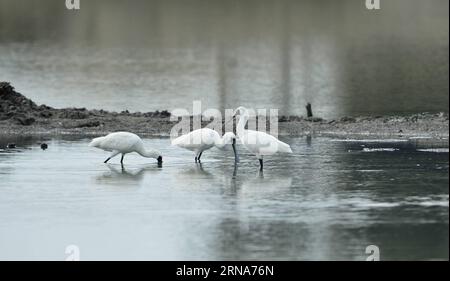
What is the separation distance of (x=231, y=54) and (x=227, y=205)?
47.9 metres

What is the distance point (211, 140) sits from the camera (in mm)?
20938

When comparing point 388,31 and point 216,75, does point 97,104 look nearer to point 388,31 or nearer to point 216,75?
point 216,75

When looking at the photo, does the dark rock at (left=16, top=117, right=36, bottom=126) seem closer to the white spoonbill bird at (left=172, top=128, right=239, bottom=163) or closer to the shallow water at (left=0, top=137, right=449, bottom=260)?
the shallow water at (left=0, top=137, right=449, bottom=260)

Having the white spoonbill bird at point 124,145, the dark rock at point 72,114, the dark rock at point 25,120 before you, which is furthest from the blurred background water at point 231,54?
the white spoonbill bird at point 124,145

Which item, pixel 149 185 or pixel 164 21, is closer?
pixel 149 185

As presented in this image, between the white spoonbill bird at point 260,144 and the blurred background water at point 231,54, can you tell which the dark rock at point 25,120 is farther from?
the white spoonbill bird at point 260,144

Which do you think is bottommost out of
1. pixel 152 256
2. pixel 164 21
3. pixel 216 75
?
pixel 152 256

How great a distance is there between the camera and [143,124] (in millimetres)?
27312

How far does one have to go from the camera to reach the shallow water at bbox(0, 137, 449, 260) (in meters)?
13.6

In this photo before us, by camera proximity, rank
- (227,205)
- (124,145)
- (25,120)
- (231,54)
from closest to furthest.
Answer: (227,205) < (124,145) < (25,120) < (231,54)

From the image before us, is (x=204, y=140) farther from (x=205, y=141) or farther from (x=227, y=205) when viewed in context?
(x=227, y=205)

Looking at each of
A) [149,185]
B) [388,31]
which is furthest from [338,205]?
[388,31]

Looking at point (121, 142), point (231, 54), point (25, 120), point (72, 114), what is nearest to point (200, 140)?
point (121, 142)

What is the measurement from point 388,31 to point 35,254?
2878 inches
